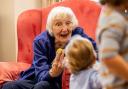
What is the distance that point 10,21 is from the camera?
347cm

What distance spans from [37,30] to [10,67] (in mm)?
428

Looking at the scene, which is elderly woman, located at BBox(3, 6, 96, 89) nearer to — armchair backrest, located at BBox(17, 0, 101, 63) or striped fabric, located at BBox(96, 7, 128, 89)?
armchair backrest, located at BBox(17, 0, 101, 63)

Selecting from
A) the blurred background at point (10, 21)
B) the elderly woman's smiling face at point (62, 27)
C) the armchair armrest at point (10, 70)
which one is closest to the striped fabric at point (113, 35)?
the elderly woman's smiling face at point (62, 27)

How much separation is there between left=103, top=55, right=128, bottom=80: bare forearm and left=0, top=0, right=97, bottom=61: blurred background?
2.44 m

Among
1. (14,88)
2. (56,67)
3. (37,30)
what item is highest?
(37,30)

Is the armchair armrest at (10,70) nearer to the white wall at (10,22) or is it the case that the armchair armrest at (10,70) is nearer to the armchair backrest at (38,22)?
the armchair backrest at (38,22)

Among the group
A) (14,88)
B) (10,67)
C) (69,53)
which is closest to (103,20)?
(69,53)

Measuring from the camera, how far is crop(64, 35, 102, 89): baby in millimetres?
1526

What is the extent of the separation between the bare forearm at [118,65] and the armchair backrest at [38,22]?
1.62 meters

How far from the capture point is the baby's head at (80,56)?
1520 mm

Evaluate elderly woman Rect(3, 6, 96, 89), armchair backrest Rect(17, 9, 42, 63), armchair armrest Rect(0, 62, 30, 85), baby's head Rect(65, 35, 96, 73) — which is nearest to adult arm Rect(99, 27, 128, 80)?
baby's head Rect(65, 35, 96, 73)

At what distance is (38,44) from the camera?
234cm

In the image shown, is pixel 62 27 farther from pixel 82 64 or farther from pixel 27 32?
pixel 82 64

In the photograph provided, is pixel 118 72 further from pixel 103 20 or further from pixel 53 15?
pixel 53 15
